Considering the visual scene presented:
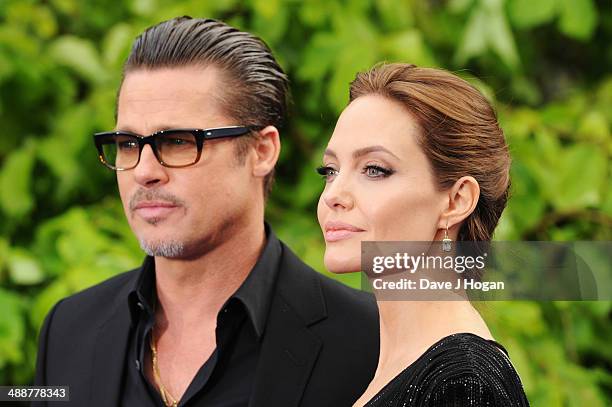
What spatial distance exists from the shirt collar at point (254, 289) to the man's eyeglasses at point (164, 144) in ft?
1.06

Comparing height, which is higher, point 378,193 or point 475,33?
point 475,33

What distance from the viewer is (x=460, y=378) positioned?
1.68 meters

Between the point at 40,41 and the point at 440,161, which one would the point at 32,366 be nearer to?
the point at 40,41

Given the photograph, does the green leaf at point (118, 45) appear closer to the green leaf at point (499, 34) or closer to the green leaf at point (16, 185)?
the green leaf at point (16, 185)

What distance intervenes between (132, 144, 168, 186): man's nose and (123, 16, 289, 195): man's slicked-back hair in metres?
0.24

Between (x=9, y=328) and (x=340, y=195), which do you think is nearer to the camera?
(x=340, y=195)

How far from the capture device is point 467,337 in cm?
177

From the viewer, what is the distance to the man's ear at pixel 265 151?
2.57 m

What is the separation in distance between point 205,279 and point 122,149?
375mm

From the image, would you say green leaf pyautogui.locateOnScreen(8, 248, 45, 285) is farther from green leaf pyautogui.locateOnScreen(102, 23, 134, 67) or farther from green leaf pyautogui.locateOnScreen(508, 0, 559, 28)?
green leaf pyautogui.locateOnScreen(508, 0, 559, 28)

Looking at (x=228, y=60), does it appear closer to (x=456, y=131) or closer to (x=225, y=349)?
(x=225, y=349)

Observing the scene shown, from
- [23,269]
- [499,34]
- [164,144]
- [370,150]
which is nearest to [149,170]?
[164,144]

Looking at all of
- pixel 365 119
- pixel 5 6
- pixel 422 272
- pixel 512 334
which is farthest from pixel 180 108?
pixel 5 6

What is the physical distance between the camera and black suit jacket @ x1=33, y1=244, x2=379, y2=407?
230 centimetres
